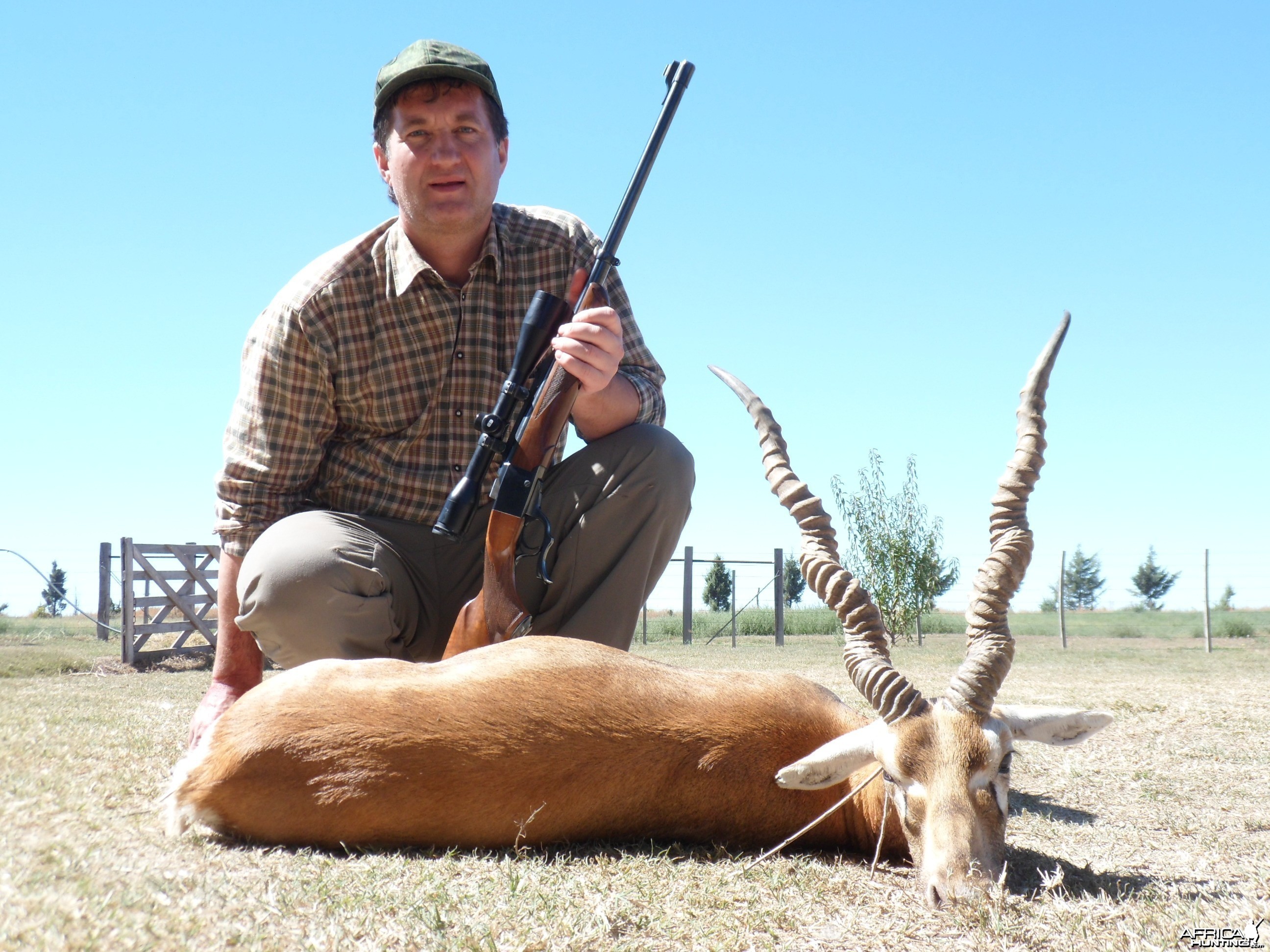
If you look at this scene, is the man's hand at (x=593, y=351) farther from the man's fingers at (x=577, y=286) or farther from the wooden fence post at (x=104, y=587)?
the wooden fence post at (x=104, y=587)

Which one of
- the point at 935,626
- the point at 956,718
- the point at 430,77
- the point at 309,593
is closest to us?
the point at 956,718

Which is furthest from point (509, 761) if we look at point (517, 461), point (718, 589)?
point (718, 589)

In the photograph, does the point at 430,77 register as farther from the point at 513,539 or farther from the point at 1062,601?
the point at 1062,601

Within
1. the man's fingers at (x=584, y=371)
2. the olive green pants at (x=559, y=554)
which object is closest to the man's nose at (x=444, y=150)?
the man's fingers at (x=584, y=371)

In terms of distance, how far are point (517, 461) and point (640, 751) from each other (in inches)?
68.2

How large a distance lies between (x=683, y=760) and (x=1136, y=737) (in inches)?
147

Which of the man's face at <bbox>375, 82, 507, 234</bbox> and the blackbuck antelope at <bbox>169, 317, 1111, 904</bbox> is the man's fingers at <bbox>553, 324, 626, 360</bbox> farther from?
the blackbuck antelope at <bbox>169, 317, 1111, 904</bbox>

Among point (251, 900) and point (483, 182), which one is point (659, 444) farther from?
point (251, 900)

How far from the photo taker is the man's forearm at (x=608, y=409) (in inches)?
180

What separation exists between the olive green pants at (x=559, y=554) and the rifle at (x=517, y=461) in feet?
0.53

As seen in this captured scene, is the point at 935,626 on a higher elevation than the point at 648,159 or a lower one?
lower

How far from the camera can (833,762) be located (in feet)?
9.33

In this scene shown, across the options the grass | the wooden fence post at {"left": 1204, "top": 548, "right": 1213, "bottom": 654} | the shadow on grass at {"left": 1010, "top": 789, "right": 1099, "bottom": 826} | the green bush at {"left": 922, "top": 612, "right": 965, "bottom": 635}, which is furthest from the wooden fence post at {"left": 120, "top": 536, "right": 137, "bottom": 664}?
the green bush at {"left": 922, "top": 612, "right": 965, "bottom": 635}

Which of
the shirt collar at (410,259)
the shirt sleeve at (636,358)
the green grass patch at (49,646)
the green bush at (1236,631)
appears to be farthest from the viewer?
the green bush at (1236,631)
